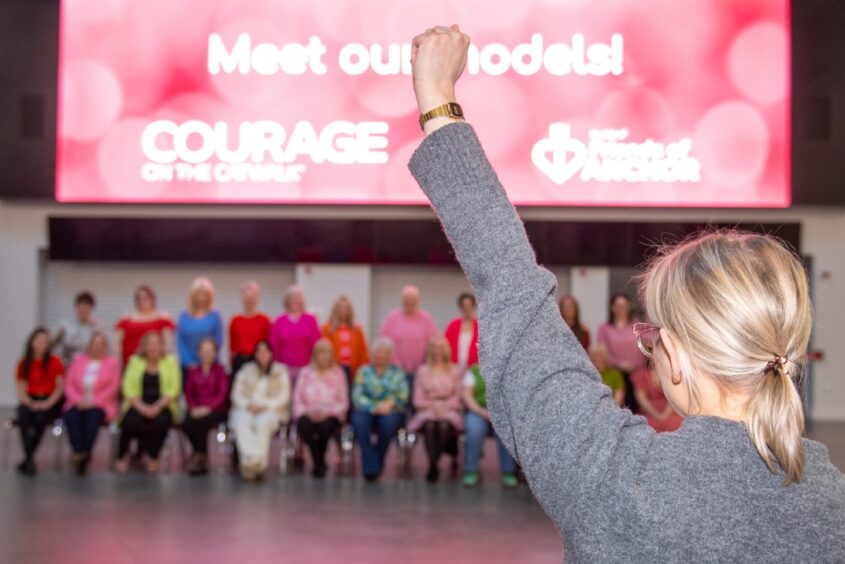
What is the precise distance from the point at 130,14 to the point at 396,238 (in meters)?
3.45

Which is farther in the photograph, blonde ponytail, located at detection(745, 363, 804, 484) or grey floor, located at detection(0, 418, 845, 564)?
grey floor, located at detection(0, 418, 845, 564)

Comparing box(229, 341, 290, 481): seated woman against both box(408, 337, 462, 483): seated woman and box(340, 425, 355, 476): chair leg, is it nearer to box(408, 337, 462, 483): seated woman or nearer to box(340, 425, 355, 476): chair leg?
box(340, 425, 355, 476): chair leg

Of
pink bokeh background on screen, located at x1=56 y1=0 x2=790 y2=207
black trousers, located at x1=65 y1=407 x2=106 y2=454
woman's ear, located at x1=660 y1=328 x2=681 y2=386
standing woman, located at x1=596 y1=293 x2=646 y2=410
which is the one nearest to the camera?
woman's ear, located at x1=660 y1=328 x2=681 y2=386

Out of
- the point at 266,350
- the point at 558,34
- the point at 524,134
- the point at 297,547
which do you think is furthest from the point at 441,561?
the point at 558,34

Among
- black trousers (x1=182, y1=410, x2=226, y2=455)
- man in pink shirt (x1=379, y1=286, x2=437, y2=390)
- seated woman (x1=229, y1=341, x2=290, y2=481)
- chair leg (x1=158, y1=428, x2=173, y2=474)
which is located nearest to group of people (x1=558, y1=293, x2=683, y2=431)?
man in pink shirt (x1=379, y1=286, x2=437, y2=390)

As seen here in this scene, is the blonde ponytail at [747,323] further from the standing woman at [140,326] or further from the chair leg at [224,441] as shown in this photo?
the standing woman at [140,326]

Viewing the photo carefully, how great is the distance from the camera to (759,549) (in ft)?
2.48

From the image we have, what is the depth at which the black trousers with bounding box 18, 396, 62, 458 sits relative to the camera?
22.1 feet

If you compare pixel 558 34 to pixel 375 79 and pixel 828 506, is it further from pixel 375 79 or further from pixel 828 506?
pixel 828 506

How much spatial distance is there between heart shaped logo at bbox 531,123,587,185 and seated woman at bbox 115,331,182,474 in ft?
12.6

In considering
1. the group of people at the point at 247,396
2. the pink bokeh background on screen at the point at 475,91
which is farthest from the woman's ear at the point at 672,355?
the pink bokeh background on screen at the point at 475,91

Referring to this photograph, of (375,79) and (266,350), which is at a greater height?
(375,79)

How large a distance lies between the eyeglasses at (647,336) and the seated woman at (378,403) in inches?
231

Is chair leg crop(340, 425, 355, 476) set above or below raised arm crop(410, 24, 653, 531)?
below
